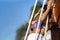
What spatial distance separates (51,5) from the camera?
8.66 feet

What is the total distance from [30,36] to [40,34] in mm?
107

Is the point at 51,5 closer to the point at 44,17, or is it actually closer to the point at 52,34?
the point at 44,17

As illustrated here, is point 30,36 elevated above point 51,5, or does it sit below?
below

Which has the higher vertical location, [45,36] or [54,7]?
[54,7]

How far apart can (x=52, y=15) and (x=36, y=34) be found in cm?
31

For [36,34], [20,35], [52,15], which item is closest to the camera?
[36,34]

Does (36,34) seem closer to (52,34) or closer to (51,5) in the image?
(52,34)

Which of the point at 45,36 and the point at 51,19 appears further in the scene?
the point at 51,19

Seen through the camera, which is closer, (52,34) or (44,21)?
(52,34)

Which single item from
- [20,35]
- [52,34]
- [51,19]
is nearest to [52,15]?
[51,19]

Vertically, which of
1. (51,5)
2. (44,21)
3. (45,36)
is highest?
(51,5)

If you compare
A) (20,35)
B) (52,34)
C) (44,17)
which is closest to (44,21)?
(44,17)

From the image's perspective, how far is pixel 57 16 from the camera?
258 cm

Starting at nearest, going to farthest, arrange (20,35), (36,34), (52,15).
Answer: (36,34) < (52,15) < (20,35)
